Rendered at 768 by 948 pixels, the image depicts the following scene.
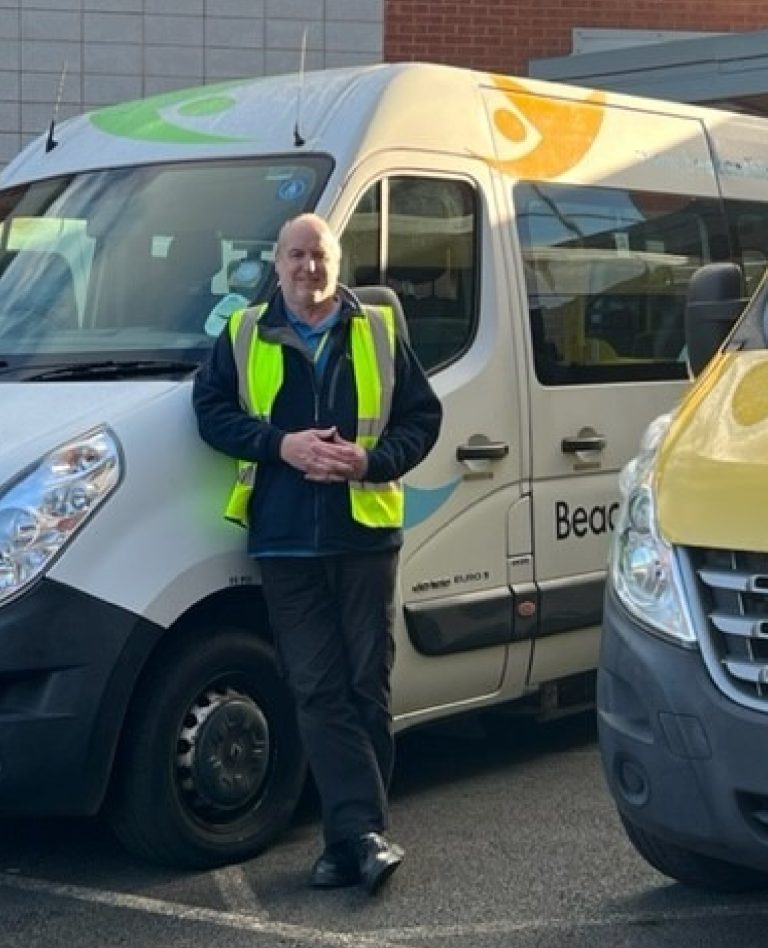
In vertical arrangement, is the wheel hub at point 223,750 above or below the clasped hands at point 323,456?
below

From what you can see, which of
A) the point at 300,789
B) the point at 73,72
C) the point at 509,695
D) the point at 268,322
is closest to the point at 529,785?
the point at 509,695

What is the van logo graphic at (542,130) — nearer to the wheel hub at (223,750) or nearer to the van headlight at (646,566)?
the van headlight at (646,566)

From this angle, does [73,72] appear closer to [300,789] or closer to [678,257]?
[678,257]

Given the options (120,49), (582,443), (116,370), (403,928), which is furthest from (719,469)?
(120,49)

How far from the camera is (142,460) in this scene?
4.65m

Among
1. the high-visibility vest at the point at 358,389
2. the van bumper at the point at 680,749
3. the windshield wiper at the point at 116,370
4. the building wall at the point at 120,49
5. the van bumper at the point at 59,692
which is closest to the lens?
the van bumper at the point at 680,749

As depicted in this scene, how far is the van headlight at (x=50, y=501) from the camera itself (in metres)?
4.45

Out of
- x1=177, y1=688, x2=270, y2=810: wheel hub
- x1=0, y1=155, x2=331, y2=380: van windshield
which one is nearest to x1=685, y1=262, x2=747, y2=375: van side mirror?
x1=0, y1=155, x2=331, y2=380: van windshield

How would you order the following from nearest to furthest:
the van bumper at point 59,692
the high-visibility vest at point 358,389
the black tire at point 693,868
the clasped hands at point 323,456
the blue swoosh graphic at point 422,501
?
the van bumper at point 59,692 → the black tire at point 693,868 → the clasped hands at point 323,456 → the high-visibility vest at point 358,389 → the blue swoosh graphic at point 422,501

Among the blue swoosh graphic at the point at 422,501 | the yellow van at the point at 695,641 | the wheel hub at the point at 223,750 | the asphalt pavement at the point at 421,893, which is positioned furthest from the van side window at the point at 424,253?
the asphalt pavement at the point at 421,893

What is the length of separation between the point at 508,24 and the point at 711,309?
8.58 meters

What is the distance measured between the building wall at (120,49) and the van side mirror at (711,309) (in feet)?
26.1

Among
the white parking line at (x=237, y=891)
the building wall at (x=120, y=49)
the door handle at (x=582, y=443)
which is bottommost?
the white parking line at (x=237, y=891)

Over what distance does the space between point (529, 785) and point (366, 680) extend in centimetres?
133
